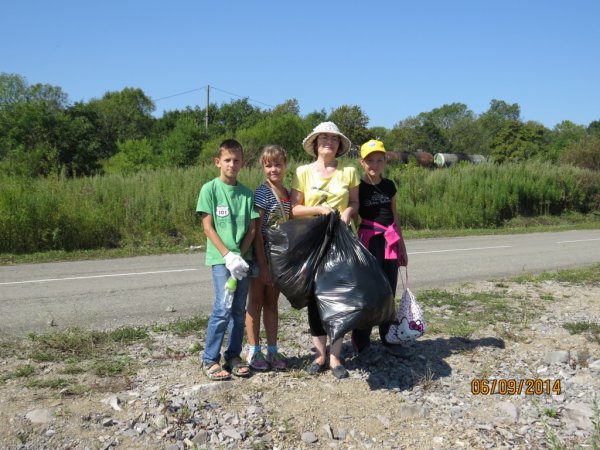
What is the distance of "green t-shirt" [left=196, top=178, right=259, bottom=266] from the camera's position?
4.10m

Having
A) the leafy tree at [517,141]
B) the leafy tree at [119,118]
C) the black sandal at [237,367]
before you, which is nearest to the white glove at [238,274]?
the black sandal at [237,367]

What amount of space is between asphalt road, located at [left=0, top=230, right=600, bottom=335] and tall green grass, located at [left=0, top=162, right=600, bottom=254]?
2.24 m

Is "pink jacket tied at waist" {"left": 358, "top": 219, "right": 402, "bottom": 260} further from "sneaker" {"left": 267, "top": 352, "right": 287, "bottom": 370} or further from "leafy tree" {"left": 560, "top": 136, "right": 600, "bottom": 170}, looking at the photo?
"leafy tree" {"left": 560, "top": 136, "right": 600, "bottom": 170}

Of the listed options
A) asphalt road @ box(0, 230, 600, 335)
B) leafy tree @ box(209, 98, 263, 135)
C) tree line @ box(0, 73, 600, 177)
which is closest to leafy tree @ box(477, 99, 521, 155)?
tree line @ box(0, 73, 600, 177)

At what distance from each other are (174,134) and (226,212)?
28433mm

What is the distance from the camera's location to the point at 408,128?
75250 mm

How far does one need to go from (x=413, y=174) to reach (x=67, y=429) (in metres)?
19.3

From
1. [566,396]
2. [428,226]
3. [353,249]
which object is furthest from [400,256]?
[428,226]

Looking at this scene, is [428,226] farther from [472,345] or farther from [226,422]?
[226,422]

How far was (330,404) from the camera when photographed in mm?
3797

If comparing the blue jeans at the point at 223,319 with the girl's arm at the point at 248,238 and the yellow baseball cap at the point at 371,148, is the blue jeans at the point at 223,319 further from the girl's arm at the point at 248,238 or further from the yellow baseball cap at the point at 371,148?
the yellow baseball cap at the point at 371,148

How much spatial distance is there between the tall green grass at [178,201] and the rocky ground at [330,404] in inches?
370

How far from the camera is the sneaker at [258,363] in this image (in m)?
4.37

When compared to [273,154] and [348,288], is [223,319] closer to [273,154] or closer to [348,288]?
[348,288]
